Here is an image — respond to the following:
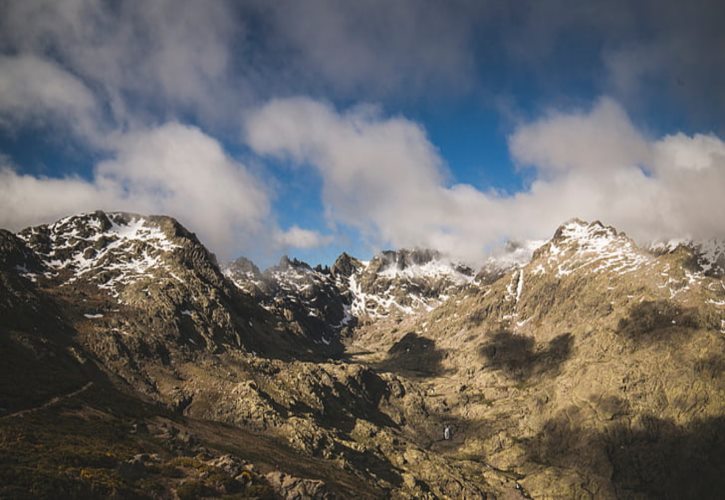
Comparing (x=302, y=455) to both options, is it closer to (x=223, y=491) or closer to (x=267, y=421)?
(x=267, y=421)

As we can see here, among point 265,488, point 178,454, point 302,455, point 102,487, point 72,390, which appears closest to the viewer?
point 102,487

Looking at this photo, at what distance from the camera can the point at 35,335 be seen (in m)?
169

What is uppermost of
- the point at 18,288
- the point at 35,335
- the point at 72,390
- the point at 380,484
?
the point at 18,288

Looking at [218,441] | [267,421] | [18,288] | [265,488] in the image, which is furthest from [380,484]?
[18,288]

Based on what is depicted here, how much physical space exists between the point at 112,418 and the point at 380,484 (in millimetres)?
112434

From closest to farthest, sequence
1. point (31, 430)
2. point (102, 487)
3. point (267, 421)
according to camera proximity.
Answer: point (102, 487) < point (31, 430) < point (267, 421)

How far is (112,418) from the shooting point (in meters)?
87.1

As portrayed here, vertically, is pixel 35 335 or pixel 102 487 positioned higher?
pixel 35 335

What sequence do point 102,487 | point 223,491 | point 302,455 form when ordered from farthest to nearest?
point 302,455, point 223,491, point 102,487

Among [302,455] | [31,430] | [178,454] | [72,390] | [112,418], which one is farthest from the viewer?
[302,455]

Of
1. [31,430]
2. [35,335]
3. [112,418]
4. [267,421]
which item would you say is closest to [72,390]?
[112,418]

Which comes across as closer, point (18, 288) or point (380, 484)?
point (380, 484)

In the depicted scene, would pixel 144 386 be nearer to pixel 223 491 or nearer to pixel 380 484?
pixel 380 484

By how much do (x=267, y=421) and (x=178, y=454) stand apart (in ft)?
403
